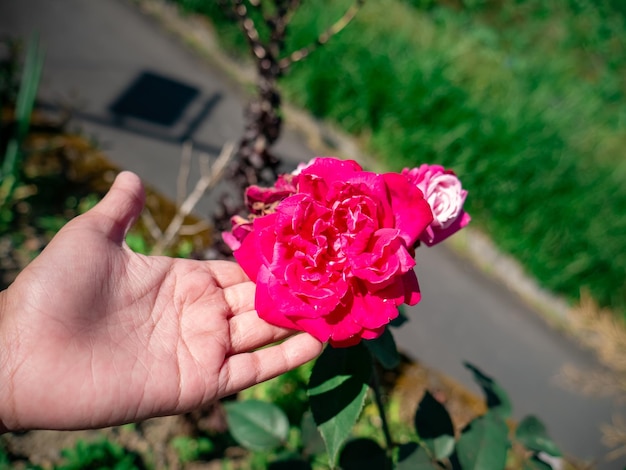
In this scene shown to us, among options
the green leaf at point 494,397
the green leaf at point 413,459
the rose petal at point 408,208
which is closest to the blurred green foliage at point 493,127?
the green leaf at point 494,397

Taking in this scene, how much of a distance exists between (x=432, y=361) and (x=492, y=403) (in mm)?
1975

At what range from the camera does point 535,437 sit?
1.33 meters

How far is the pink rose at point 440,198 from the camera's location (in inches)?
40.5

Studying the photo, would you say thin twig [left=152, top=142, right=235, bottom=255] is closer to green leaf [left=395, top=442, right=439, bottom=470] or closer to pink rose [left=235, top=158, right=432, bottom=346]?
pink rose [left=235, top=158, right=432, bottom=346]

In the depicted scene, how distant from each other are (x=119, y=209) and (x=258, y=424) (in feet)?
2.57

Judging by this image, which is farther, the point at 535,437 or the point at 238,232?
the point at 535,437

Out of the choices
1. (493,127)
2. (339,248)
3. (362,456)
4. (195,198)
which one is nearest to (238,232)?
(339,248)

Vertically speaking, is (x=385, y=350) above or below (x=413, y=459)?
above

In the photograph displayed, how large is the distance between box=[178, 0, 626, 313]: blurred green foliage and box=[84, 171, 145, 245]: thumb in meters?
3.23

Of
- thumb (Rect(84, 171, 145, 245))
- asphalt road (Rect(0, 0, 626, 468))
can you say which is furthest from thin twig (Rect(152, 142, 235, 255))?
asphalt road (Rect(0, 0, 626, 468))

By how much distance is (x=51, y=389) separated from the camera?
1.06 m

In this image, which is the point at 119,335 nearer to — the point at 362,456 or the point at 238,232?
the point at 238,232

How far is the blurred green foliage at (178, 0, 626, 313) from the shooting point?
396cm

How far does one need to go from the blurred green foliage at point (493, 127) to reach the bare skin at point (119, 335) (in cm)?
326
